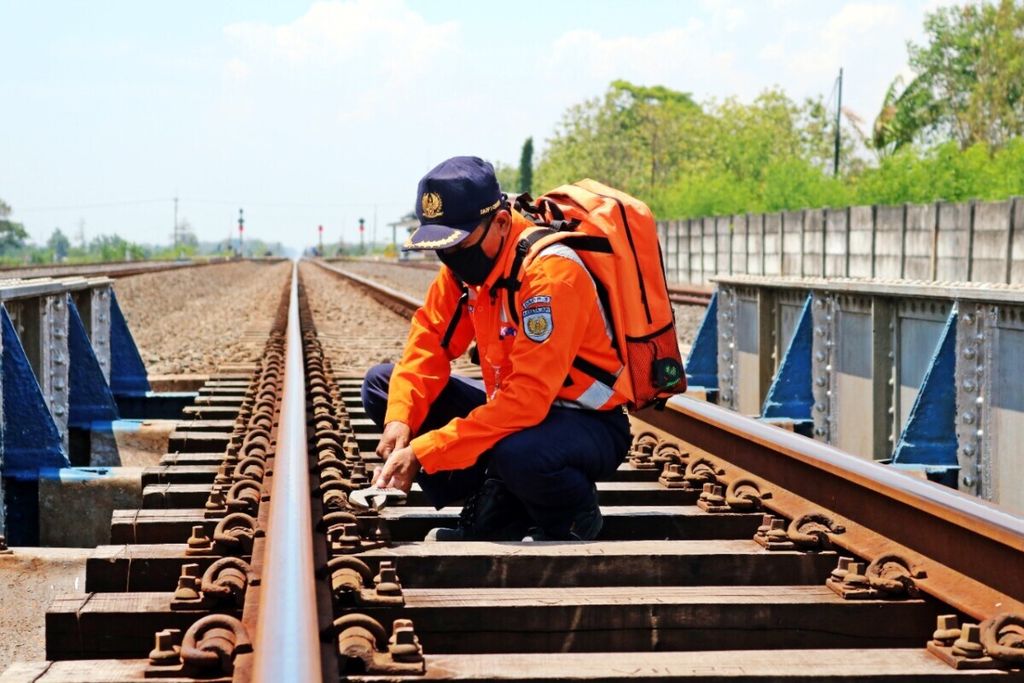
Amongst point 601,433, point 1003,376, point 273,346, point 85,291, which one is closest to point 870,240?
point 273,346

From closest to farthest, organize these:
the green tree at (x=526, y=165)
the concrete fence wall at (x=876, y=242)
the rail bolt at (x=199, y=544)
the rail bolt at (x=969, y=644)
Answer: the rail bolt at (x=969, y=644)
the rail bolt at (x=199, y=544)
the concrete fence wall at (x=876, y=242)
the green tree at (x=526, y=165)

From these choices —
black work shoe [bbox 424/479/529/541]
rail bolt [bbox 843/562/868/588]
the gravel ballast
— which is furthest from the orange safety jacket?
the gravel ballast

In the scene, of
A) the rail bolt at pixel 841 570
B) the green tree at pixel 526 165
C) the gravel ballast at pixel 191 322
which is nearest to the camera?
the rail bolt at pixel 841 570

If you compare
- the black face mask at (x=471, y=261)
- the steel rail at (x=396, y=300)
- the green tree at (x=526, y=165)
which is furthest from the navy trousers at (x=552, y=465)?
the green tree at (x=526, y=165)

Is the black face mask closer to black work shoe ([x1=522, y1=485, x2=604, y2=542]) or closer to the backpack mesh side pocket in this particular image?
the backpack mesh side pocket

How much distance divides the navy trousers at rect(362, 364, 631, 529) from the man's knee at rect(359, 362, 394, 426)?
49 centimetres

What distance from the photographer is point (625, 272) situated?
4129 mm

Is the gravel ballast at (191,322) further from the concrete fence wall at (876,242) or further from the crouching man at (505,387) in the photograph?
the crouching man at (505,387)

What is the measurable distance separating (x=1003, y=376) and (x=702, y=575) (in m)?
2.43

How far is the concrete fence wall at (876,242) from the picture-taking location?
20328 mm

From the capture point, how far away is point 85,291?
31.6 ft

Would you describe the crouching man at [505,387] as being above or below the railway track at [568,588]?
above

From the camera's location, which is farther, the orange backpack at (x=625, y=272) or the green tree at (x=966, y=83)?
the green tree at (x=966, y=83)

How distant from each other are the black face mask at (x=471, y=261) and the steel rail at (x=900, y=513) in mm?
1264
